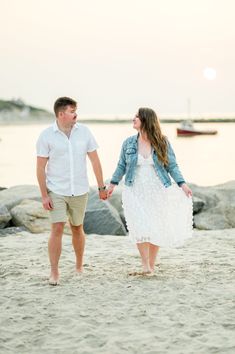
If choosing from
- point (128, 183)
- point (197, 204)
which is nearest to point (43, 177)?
point (128, 183)

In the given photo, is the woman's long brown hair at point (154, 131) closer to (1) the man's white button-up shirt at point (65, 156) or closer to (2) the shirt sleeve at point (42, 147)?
(1) the man's white button-up shirt at point (65, 156)

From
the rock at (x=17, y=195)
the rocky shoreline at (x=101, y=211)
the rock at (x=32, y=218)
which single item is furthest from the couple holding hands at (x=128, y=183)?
the rock at (x=17, y=195)

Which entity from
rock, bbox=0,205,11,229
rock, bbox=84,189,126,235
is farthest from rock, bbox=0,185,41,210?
rock, bbox=84,189,126,235

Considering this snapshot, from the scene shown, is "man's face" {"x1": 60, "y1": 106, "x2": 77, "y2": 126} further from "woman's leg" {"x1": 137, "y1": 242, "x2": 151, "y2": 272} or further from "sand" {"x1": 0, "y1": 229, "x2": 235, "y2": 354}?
"sand" {"x1": 0, "y1": 229, "x2": 235, "y2": 354}

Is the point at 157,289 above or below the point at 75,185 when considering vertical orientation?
below

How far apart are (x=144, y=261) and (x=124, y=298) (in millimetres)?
890

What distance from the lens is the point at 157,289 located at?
6.16m

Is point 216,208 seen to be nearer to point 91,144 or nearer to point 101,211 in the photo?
point 101,211

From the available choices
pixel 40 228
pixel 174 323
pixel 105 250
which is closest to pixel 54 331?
pixel 174 323

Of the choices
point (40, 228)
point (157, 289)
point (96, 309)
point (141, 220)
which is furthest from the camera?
point (40, 228)

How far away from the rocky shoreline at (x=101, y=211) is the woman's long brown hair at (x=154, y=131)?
3619 mm

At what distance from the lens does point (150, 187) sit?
6562 mm

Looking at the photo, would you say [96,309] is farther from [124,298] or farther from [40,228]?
[40,228]

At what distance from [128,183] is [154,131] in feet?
1.91
